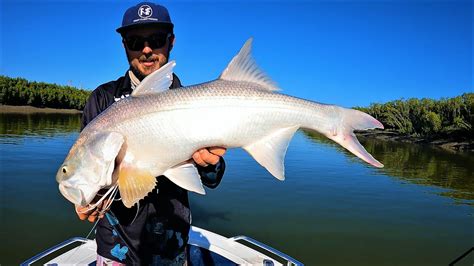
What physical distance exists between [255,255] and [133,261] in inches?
101

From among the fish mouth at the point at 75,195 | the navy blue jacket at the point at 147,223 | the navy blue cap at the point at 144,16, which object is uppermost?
the navy blue cap at the point at 144,16

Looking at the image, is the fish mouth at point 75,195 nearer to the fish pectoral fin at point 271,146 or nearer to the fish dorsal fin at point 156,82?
the fish dorsal fin at point 156,82

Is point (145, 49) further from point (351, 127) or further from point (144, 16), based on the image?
point (351, 127)

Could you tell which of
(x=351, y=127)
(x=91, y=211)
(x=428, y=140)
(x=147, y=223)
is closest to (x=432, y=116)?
(x=428, y=140)

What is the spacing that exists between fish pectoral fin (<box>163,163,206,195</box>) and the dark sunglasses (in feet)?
4.26

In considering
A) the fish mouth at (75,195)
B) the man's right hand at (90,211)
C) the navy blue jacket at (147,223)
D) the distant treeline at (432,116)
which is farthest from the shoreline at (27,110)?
the fish mouth at (75,195)

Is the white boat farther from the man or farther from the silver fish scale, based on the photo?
the silver fish scale

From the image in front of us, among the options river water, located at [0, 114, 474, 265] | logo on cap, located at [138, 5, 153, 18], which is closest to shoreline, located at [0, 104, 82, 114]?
river water, located at [0, 114, 474, 265]

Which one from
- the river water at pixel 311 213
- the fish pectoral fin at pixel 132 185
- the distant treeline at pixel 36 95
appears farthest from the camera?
the distant treeline at pixel 36 95

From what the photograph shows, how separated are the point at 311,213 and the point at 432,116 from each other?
4688 centimetres

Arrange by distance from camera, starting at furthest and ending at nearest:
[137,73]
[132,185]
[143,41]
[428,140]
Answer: [428,140]
[137,73]
[143,41]
[132,185]

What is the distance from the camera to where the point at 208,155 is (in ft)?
9.18

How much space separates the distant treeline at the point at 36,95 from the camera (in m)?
92.5

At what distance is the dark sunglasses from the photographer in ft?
Answer: 11.0
